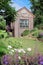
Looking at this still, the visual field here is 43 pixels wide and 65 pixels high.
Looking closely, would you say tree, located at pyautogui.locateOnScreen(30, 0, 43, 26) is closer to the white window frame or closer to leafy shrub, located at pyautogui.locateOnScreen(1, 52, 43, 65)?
the white window frame

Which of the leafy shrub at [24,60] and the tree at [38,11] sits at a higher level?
the leafy shrub at [24,60]

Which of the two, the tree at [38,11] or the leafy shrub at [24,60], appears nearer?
the leafy shrub at [24,60]

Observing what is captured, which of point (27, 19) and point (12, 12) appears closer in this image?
point (12, 12)

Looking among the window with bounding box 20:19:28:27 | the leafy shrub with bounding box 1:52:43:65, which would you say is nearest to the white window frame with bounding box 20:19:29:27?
the window with bounding box 20:19:28:27

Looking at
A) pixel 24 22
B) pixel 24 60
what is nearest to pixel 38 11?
pixel 24 22

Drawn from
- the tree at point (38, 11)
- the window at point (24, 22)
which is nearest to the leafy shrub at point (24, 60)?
the window at point (24, 22)

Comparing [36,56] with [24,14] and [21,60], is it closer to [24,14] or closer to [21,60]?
[21,60]

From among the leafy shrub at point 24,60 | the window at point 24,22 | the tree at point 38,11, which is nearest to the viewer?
the leafy shrub at point 24,60

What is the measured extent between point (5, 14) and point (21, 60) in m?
16.5

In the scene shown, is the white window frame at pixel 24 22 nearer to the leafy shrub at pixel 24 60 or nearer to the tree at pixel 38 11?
the tree at pixel 38 11

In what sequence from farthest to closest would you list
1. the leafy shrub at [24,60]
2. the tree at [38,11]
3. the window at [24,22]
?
the tree at [38,11] → the window at [24,22] → the leafy shrub at [24,60]

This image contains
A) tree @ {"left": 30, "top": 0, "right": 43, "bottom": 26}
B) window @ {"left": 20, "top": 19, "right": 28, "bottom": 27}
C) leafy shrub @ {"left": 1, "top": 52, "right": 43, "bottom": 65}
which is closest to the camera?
leafy shrub @ {"left": 1, "top": 52, "right": 43, "bottom": 65}

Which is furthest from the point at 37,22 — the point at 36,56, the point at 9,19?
the point at 36,56

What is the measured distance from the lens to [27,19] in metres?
33.4
